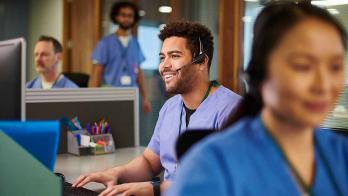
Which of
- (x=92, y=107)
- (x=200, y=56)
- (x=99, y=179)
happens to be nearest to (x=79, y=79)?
(x=92, y=107)

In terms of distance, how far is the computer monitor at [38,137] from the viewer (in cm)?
92

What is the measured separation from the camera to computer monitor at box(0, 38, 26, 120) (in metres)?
1.52

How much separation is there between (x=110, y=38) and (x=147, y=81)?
0.72 metres

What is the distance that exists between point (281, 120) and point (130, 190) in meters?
0.89

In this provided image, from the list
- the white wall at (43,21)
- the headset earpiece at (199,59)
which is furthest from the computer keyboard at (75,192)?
the white wall at (43,21)

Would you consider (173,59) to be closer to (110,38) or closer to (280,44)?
(280,44)

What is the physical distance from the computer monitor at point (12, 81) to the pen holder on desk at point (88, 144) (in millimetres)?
756

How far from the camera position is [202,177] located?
1.85 feet

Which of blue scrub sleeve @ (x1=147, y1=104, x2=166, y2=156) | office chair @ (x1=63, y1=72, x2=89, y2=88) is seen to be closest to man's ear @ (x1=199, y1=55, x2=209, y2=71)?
blue scrub sleeve @ (x1=147, y1=104, x2=166, y2=156)

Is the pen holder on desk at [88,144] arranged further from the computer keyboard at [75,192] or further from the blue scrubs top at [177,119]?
the computer keyboard at [75,192]

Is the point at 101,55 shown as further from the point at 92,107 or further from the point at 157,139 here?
the point at 157,139

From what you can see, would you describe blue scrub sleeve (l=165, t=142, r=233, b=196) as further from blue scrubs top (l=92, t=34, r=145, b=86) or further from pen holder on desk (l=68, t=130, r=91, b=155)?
blue scrubs top (l=92, t=34, r=145, b=86)

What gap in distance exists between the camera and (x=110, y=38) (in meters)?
4.22

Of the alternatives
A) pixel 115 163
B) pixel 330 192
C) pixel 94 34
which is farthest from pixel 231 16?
pixel 330 192
